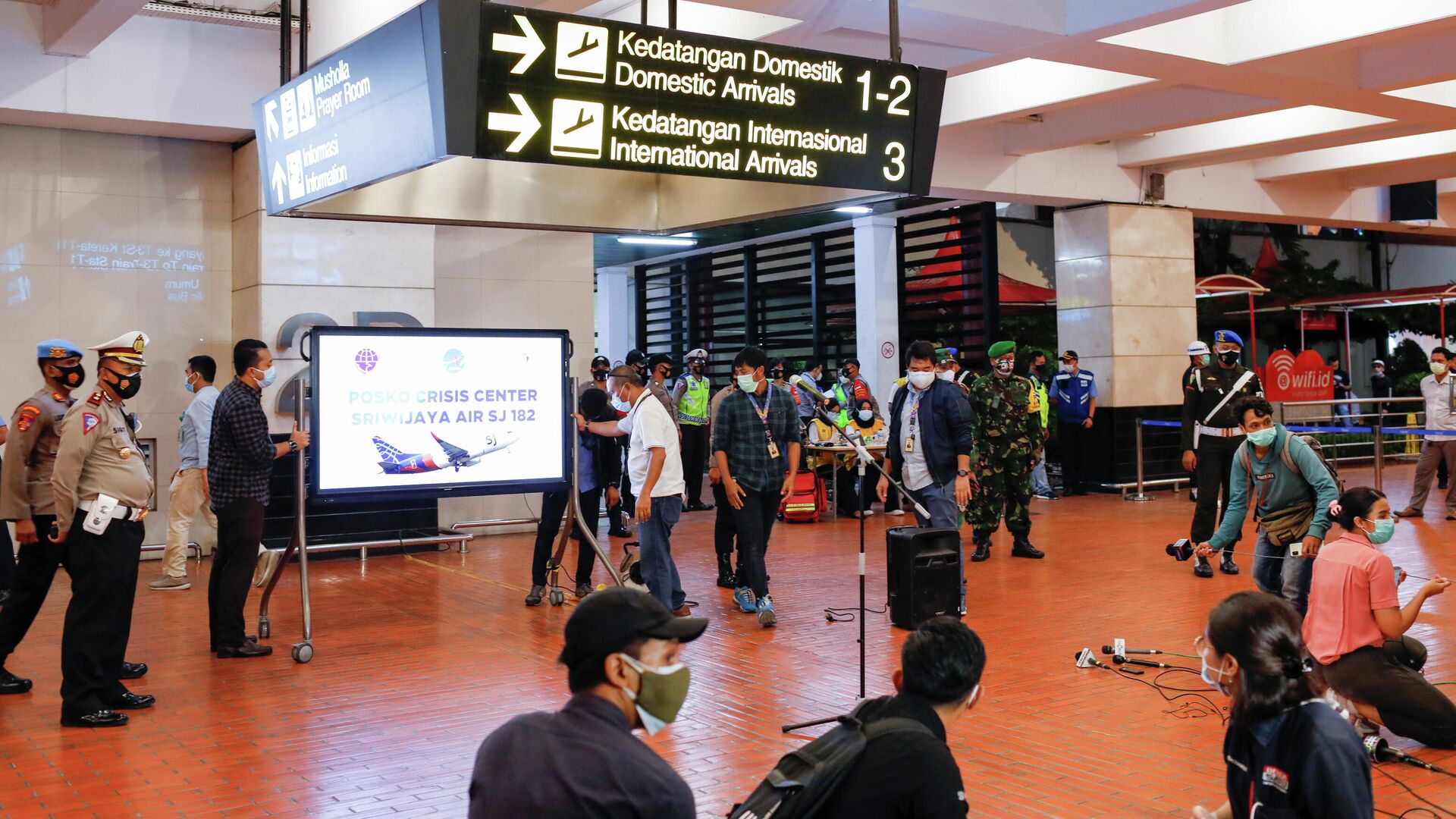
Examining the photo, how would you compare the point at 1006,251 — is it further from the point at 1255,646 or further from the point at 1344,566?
the point at 1255,646

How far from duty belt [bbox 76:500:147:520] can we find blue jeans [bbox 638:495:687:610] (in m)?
2.88

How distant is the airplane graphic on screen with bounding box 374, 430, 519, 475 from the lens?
26.9ft

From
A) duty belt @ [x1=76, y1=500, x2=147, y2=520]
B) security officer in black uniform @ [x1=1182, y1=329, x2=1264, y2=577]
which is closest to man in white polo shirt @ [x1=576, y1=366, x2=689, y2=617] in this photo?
duty belt @ [x1=76, y1=500, x2=147, y2=520]

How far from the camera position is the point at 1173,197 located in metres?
15.8

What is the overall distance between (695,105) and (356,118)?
1.52 metres

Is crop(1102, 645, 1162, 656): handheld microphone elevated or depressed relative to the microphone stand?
depressed

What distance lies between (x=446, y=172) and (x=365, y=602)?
137 inches

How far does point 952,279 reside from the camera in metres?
16.9

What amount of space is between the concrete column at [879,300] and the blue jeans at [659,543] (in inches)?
373

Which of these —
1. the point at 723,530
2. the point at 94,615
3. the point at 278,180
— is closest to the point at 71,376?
the point at 94,615

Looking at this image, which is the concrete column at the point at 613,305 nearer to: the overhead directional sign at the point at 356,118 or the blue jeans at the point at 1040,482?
the blue jeans at the point at 1040,482

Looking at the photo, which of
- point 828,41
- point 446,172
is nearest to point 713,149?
point 446,172

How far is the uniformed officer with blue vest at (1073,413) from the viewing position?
15.0 m

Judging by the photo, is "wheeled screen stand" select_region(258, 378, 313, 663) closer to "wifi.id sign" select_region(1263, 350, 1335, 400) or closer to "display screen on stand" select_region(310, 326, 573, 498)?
"display screen on stand" select_region(310, 326, 573, 498)
